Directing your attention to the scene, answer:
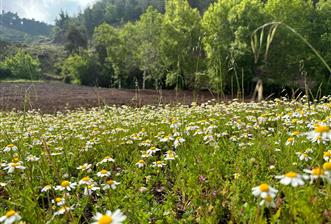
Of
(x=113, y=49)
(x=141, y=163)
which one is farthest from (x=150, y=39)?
(x=141, y=163)

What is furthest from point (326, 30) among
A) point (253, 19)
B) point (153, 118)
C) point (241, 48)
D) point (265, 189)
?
point (265, 189)

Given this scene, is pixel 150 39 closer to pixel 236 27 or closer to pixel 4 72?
pixel 236 27

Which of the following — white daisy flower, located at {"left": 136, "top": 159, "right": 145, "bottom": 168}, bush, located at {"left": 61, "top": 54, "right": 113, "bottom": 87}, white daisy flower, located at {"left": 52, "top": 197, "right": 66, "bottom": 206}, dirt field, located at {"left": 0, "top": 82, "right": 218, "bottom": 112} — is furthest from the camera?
bush, located at {"left": 61, "top": 54, "right": 113, "bottom": 87}

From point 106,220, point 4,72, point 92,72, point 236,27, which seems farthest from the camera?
point 4,72

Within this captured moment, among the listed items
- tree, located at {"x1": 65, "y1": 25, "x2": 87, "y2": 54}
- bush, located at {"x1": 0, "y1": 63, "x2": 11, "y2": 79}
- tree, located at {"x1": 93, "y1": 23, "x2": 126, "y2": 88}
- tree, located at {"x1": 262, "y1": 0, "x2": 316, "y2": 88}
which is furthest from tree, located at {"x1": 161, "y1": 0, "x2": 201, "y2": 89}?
tree, located at {"x1": 65, "y1": 25, "x2": 87, "y2": 54}

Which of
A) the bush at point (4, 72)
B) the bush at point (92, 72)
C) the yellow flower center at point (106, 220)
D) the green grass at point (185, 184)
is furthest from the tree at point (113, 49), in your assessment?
the yellow flower center at point (106, 220)

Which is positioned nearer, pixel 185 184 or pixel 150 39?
pixel 185 184

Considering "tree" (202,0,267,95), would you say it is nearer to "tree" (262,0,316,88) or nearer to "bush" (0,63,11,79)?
"tree" (262,0,316,88)

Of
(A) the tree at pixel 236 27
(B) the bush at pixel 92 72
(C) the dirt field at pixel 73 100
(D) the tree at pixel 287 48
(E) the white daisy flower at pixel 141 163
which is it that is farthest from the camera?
(B) the bush at pixel 92 72

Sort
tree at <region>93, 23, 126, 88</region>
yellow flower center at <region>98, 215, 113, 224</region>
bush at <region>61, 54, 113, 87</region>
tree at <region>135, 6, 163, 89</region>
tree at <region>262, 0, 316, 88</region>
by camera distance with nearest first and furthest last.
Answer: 1. yellow flower center at <region>98, 215, 113, 224</region>
2. tree at <region>262, 0, 316, 88</region>
3. tree at <region>135, 6, 163, 89</region>
4. tree at <region>93, 23, 126, 88</region>
5. bush at <region>61, 54, 113, 87</region>

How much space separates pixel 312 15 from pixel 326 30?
1.69 m

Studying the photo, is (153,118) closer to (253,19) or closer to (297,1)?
(253,19)

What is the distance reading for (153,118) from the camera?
7.62m

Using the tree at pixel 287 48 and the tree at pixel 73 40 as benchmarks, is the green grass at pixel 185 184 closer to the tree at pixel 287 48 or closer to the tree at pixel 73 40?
the tree at pixel 287 48
